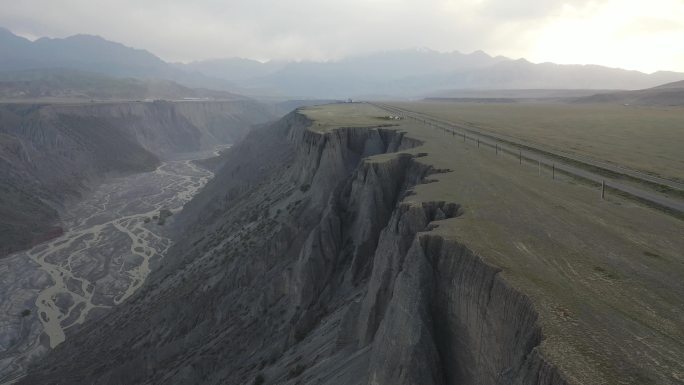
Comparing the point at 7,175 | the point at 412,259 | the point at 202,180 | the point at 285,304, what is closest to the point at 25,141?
the point at 7,175

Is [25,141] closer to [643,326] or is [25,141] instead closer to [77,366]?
[77,366]

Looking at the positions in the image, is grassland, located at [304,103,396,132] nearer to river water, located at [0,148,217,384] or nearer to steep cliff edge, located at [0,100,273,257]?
river water, located at [0,148,217,384]

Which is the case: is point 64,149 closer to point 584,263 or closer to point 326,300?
point 326,300

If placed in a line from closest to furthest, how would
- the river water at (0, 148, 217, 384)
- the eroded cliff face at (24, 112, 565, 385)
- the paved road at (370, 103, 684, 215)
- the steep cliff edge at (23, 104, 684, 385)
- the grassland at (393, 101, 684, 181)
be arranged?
the steep cliff edge at (23, 104, 684, 385) < the eroded cliff face at (24, 112, 565, 385) < the paved road at (370, 103, 684, 215) < the grassland at (393, 101, 684, 181) < the river water at (0, 148, 217, 384)

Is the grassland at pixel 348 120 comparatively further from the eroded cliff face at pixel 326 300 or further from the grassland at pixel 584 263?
the grassland at pixel 584 263

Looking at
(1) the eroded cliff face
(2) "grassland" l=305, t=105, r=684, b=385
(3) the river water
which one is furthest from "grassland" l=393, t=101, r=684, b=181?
(3) the river water

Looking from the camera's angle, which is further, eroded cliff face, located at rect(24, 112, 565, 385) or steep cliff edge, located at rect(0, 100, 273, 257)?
steep cliff edge, located at rect(0, 100, 273, 257)

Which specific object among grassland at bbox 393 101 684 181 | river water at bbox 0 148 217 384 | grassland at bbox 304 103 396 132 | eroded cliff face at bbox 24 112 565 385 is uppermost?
grassland at bbox 304 103 396 132
